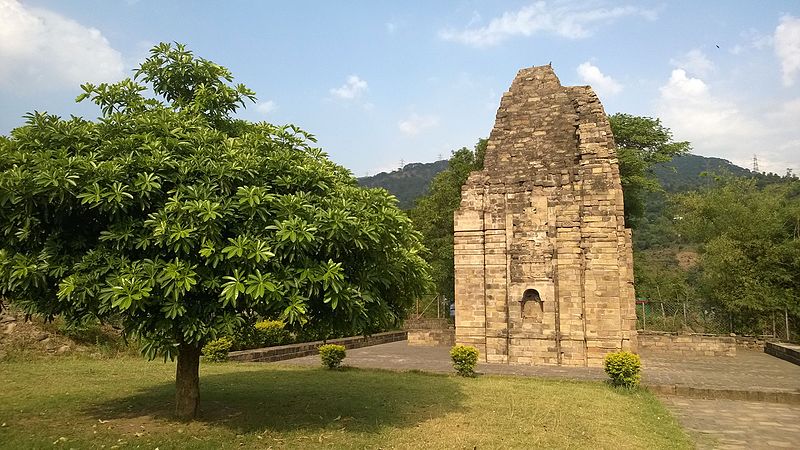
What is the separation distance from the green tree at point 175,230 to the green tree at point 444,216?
87.1 feet

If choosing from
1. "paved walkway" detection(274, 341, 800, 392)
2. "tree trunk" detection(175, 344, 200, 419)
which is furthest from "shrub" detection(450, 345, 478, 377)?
"tree trunk" detection(175, 344, 200, 419)

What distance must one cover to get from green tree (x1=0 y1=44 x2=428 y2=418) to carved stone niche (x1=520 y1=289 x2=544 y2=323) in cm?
1003

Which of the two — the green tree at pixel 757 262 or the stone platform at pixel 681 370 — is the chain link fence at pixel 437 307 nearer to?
the stone platform at pixel 681 370

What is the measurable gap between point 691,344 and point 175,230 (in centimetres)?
1955

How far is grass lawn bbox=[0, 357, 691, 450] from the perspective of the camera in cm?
753

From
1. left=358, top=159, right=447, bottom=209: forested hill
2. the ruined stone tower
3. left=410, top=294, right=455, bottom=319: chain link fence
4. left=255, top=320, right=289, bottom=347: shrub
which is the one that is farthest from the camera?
left=358, top=159, right=447, bottom=209: forested hill

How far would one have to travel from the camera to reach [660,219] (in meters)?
75.8

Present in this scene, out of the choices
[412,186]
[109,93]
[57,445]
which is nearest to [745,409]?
[57,445]

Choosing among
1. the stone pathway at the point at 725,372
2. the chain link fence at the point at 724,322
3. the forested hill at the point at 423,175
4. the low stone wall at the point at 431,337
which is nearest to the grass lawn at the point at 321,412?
the stone pathway at the point at 725,372

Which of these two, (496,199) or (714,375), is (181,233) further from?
(714,375)

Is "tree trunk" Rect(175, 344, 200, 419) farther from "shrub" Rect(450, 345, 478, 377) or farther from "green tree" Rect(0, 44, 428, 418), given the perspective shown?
"shrub" Rect(450, 345, 478, 377)

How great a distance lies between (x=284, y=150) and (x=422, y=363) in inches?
422

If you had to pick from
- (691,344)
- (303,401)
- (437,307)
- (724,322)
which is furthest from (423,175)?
(303,401)

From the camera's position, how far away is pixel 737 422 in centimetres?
974
